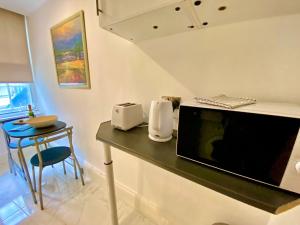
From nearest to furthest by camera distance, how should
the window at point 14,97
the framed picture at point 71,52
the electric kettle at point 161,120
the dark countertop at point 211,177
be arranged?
the dark countertop at point 211,177 → the electric kettle at point 161,120 → the framed picture at point 71,52 → the window at point 14,97

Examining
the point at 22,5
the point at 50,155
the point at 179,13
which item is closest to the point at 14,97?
the point at 22,5

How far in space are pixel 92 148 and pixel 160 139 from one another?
1.27 m

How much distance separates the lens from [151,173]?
1.22 m

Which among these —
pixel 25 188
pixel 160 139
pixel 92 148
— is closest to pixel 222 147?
pixel 160 139

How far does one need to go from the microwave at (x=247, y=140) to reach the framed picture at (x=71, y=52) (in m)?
1.32

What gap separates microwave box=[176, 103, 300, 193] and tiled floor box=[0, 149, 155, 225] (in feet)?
3.63

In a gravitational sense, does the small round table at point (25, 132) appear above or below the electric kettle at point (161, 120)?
below

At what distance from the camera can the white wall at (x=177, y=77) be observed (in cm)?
65

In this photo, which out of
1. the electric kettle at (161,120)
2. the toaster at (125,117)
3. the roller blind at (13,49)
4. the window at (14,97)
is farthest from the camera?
the window at (14,97)

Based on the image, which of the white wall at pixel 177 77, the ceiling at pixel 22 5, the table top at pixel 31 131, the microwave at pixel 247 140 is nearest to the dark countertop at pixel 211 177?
the microwave at pixel 247 140

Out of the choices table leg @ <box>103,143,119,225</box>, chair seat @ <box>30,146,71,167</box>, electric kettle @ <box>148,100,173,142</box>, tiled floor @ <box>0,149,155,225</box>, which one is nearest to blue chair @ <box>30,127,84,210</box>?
chair seat @ <box>30,146,71,167</box>

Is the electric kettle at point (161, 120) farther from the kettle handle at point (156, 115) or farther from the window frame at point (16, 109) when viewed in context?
the window frame at point (16, 109)

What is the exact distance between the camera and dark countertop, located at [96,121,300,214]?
1.39 feet

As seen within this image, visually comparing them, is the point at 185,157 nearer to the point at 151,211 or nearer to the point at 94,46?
the point at 151,211
